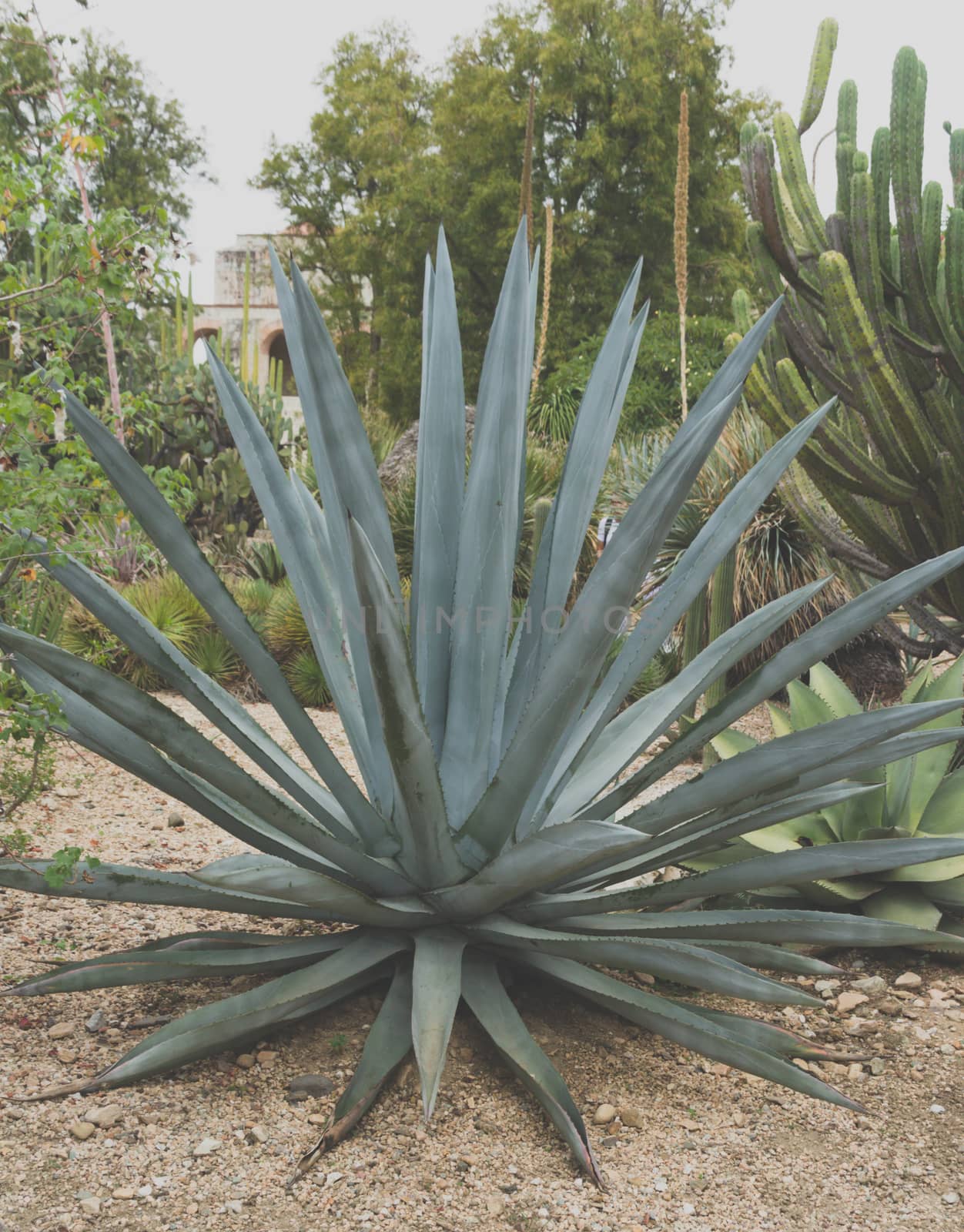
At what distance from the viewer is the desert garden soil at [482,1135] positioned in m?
1.75

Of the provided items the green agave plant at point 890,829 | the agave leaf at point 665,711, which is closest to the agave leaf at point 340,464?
the agave leaf at point 665,711

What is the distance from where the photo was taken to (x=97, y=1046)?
7.12ft

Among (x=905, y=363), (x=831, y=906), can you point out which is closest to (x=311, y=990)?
(x=831, y=906)

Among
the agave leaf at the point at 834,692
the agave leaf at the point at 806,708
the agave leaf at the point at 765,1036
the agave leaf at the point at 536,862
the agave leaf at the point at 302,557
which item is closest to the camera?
the agave leaf at the point at 536,862

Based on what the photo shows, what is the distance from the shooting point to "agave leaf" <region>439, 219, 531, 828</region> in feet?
7.13

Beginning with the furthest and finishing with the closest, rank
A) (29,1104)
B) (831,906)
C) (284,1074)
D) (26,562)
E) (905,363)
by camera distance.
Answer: (905,363)
(831,906)
(26,562)
(284,1074)
(29,1104)

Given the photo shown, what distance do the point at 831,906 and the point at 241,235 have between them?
29909 mm

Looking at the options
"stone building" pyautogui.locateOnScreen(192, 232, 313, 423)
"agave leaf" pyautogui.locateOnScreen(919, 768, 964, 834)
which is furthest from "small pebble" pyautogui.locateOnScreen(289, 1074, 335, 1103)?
"stone building" pyautogui.locateOnScreen(192, 232, 313, 423)

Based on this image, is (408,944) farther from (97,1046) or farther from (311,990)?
(97,1046)

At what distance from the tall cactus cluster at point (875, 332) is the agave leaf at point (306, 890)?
281 cm

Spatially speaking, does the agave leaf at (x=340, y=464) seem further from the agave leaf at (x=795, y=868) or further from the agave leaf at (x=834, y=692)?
the agave leaf at (x=834, y=692)

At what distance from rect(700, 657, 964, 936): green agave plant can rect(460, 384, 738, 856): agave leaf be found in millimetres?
984

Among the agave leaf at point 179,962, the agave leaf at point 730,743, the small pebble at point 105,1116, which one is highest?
the agave leaf at point 730,743

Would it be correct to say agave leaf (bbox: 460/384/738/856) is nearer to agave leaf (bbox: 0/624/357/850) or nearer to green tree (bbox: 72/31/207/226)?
agave leaf (bbox: 0/624/357/850)
